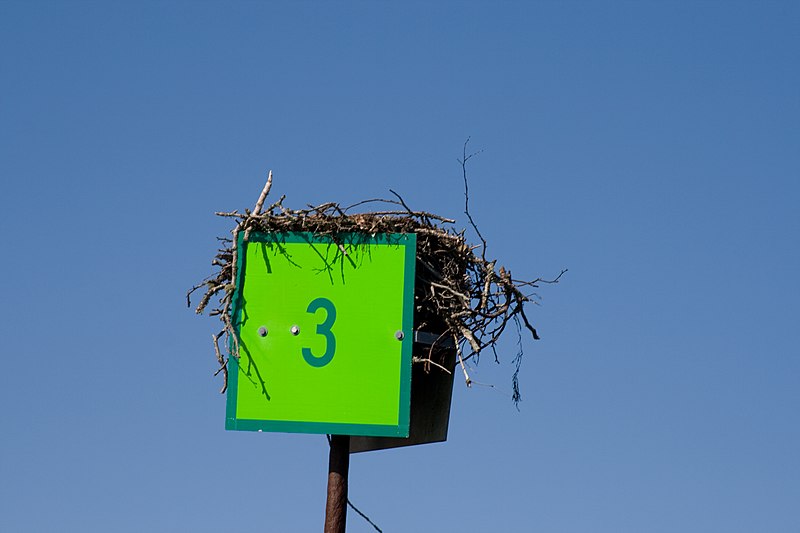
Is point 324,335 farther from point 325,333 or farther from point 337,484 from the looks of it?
point 337,484

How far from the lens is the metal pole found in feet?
22.7

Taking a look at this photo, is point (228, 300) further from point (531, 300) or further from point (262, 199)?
point (531, 300)

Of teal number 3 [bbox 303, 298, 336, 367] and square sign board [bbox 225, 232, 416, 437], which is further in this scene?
teal number 3 [bbox 303, 298, 336, 367]

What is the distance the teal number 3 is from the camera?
6887 mm

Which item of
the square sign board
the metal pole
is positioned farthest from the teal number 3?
the metal pole

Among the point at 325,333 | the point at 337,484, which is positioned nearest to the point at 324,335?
the point at 325,333

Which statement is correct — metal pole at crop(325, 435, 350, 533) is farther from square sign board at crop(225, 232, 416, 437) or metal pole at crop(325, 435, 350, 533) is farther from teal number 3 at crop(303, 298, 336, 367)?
teal number 3 at crop(303, 298, 336, 367)

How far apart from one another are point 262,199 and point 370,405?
1517mm

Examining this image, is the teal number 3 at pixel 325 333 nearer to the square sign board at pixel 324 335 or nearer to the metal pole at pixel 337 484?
the square sign board at pixel 324 335

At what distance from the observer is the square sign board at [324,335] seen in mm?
6785

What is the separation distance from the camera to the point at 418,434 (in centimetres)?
746

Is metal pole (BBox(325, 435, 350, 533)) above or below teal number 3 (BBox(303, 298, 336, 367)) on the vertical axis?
below

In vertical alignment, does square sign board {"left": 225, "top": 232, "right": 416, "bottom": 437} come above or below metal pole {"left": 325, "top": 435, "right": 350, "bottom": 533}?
above

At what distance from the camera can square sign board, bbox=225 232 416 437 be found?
6785 millimetres
